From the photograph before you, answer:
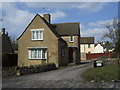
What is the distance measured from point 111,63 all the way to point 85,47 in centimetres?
5426

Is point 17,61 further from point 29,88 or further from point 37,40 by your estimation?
point 29,88

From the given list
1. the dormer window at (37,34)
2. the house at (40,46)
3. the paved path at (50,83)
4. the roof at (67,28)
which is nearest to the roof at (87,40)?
the roof at (67,28)

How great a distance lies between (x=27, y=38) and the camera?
37.9 metres

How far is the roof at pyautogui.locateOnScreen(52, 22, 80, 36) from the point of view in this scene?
44.6 metres

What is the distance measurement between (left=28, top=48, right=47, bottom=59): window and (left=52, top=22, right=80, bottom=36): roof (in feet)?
30.1

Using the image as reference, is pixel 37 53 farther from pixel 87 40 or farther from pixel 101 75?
pixel 87 40

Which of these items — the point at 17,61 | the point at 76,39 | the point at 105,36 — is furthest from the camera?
the point at 105,36

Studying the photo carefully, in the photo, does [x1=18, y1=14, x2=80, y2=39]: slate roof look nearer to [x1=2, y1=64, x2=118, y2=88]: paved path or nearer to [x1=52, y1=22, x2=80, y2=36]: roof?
[x1=52, y1=22, x2=80, y2=36]: roof

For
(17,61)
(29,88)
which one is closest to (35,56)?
(17,61)

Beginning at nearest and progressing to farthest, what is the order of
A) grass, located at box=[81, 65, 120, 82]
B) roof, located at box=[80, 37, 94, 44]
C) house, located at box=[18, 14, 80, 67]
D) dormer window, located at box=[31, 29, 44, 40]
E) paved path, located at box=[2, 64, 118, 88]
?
paved path, located at box=[2, 64, 118, 88], grass, located at box=[81, 65, 120, 82], house, located at box=[18, 14, 80, 67], dormer window, located at box=[31, 29, 44, 40], roof, located at box=[80, 37, 94, 44]

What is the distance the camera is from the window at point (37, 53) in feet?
Result: 119

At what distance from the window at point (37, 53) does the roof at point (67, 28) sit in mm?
9182

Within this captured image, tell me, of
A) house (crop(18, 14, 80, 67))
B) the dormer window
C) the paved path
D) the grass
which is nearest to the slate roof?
house (crop(18, 14, 80, 67))

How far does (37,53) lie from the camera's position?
36688 mm
